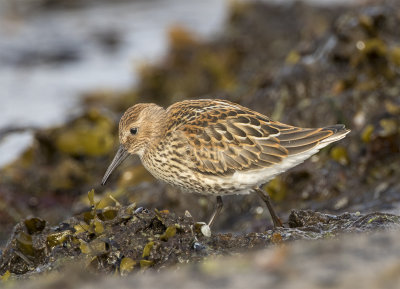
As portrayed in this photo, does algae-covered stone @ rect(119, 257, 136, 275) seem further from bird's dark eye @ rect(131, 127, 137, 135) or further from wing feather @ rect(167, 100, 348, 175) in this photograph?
bird's dark eye @ rect(131, 127, 137, 135)

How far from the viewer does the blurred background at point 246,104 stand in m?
6.12

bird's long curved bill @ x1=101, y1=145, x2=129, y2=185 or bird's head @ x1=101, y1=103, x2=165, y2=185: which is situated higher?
bird's head @ x1=101, y1=103, x2=165, y2=185

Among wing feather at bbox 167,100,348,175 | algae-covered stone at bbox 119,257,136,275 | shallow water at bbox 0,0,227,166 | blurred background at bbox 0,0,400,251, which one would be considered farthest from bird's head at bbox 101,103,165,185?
shallow water at bbox 0,0,227,166

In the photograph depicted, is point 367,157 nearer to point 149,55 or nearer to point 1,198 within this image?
point 1,198

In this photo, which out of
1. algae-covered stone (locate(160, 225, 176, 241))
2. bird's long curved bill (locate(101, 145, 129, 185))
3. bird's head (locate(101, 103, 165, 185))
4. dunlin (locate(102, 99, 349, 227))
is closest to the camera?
algae-covered stone (locate(160, 225, 176, 241))

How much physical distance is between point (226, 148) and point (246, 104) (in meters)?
2.85

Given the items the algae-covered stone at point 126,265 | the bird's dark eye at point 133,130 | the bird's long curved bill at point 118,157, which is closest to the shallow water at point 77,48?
the bird's long curved bill at point 118,157

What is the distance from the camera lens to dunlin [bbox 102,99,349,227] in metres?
4.79

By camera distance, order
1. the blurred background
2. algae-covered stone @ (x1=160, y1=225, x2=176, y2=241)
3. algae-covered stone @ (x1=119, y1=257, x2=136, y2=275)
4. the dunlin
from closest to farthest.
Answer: algae-covered stone @ (x1=119, y1=257, x2=136, y2=275) < algae-covered stone @ (x1=160, y1=225, x2=176, y2=241) < the dunlin < the blurred background

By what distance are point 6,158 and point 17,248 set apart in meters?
3.54

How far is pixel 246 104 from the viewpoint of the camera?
763cm

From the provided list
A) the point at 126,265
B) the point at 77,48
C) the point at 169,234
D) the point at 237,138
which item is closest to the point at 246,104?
the point at 237,138

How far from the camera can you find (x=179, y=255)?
152 inches

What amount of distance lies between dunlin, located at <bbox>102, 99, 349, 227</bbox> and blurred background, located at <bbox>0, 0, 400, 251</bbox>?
2.49 ft
